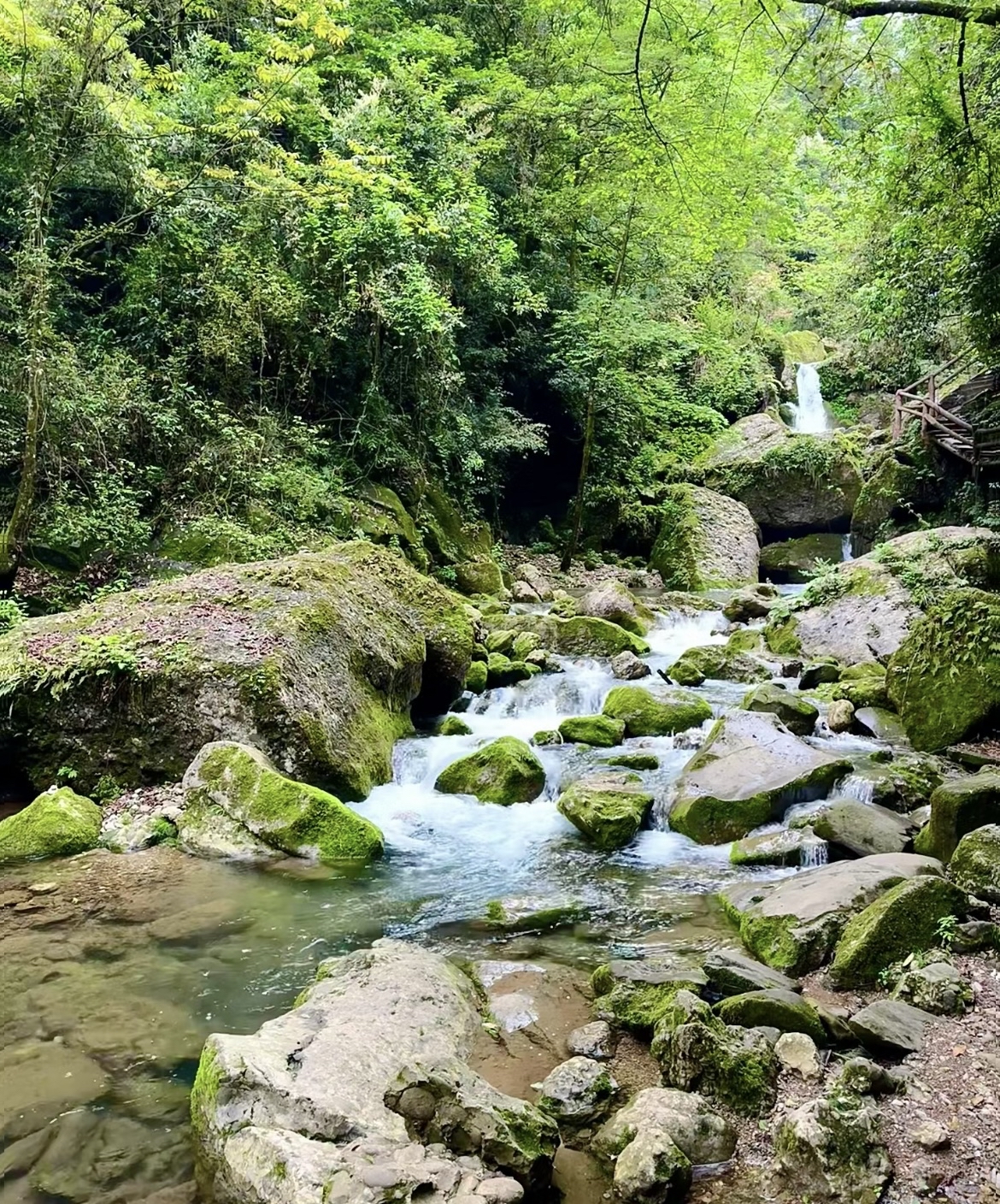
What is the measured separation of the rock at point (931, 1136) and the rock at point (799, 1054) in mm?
474

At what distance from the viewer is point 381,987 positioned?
4.08 metres

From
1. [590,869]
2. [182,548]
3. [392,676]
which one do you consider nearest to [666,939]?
[590,869]

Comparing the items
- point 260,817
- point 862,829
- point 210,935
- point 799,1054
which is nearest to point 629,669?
point 862,829

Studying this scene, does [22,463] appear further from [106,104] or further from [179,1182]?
[179,1182]

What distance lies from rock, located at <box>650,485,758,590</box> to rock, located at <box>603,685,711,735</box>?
8.20 m

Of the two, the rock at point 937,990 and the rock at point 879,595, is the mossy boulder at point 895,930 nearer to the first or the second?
the rock at point 937,990

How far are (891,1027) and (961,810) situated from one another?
211cm

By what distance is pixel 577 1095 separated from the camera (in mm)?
3482

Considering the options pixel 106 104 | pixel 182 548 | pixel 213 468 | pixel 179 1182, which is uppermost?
pixel 106 104

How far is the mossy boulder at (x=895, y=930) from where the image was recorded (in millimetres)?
4160

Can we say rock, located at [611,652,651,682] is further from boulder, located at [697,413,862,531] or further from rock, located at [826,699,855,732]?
boulder, located at [697,413,862,531]

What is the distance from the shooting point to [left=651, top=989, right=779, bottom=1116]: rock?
3.31m

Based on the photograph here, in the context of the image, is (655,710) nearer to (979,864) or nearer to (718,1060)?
(979,864)

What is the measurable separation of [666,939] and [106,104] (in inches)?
447
